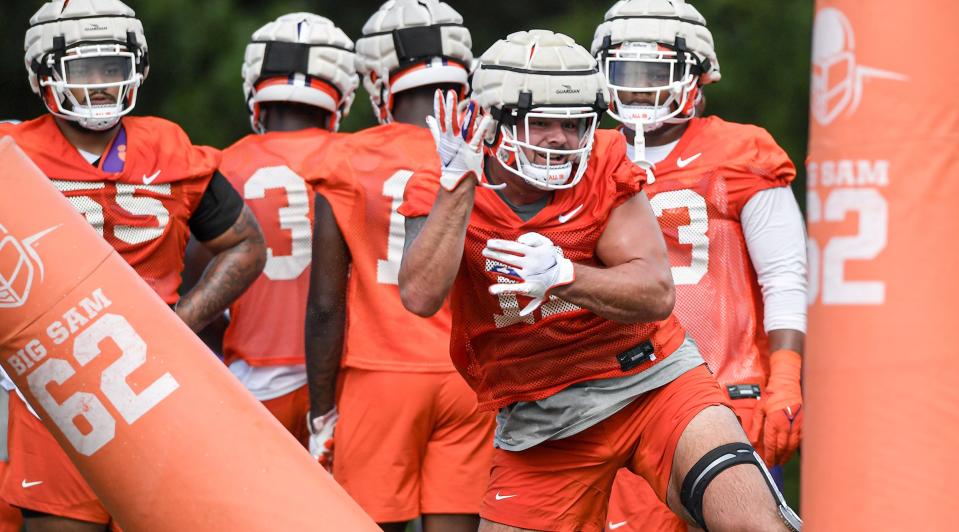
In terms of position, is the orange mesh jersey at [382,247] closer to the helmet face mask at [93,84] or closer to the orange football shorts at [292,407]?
the orange football shorts at [292,407]

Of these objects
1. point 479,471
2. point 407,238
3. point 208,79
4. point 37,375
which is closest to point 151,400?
point 37,375

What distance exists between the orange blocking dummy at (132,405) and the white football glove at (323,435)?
146cm

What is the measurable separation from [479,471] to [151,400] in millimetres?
1688

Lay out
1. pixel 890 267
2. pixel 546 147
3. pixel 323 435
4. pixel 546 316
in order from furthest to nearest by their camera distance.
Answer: pixel 323 435 → pixel 546 316 → pixel 546 147 → pixel 890 267

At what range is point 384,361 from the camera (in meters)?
5.80

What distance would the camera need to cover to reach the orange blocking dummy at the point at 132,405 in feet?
14.4

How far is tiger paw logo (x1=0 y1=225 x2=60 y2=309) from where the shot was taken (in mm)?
4410

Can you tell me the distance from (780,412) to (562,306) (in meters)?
0.96

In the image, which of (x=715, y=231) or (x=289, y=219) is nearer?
(x=715, y=231)

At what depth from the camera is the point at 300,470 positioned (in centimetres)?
448

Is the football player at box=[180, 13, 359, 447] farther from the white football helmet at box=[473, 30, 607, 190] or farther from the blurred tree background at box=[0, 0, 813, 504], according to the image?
the blurred tree background at box=[0, 0, 813, 504]

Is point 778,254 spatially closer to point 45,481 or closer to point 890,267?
point 890,267

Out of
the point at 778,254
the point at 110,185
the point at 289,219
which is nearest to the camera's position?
the point at 110,185

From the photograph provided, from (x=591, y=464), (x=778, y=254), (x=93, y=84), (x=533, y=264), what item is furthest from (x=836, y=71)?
(x=93, y=84)
